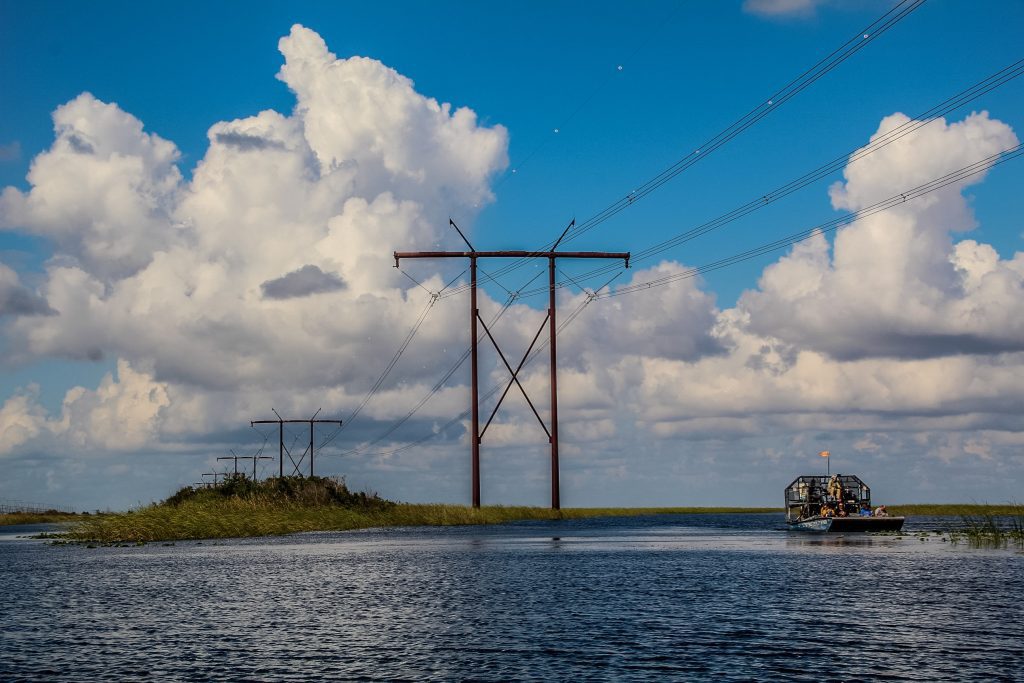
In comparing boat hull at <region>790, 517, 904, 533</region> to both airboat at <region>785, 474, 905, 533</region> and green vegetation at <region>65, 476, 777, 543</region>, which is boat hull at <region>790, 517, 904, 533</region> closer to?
airboat at <region>785, 474, 905, 533</region>

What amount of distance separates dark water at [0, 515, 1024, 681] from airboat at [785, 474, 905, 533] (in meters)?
29.5

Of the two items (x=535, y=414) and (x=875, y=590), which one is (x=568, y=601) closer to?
(x=875, y=590)

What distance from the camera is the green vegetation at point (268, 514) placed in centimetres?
8162

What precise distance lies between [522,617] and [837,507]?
2438 inches

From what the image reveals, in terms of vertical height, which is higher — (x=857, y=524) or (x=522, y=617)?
(x=857, y=524)

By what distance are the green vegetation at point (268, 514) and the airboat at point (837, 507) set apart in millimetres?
21668

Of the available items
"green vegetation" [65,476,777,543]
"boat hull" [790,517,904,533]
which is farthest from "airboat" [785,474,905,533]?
"green vegetation" [65,476,777,543]

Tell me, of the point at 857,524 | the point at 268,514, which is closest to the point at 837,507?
the point at 857,524

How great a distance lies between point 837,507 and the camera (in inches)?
3364

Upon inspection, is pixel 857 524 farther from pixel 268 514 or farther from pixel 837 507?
pixel 268 514

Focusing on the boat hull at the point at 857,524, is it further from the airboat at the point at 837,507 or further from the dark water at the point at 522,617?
the dark water at the point at 522,617

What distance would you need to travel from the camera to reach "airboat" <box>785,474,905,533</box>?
83875 mm

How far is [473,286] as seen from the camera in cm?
8825

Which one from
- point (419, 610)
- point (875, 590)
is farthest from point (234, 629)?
point (875, 590)
